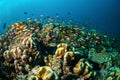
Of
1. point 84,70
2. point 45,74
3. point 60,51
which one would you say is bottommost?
point 84,70

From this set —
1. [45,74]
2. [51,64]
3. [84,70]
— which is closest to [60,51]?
[51,64]

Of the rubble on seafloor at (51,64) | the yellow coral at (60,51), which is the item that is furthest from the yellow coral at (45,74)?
the yellow coral at (60,51)

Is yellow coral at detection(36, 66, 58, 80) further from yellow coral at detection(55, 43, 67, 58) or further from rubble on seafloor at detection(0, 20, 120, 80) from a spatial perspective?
yellow coral at detection(55, 43, 67, 58)

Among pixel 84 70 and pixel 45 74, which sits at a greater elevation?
pixel 45 74

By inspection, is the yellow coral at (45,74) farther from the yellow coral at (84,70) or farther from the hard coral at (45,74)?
the yellow coral at (84,70)

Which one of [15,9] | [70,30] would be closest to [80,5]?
[15,9]

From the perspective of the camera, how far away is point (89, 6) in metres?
143

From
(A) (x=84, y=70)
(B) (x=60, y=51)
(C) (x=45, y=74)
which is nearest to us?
(C) (x=45, y=74)

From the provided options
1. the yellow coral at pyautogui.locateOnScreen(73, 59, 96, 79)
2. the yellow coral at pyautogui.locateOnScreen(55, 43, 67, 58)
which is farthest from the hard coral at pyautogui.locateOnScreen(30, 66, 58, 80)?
the yellow coral at pyautogui.locateOnScreen(55, 43, 67, 58)

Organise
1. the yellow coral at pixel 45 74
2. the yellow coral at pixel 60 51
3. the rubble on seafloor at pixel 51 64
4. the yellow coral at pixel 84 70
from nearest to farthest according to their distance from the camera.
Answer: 1. the yellow coral at pixel 45 74
2. the rubble on seafloor at pixel 51 64
3. the yellow coral at pixel 84 70
4. the yellow coral at pixel 60 51

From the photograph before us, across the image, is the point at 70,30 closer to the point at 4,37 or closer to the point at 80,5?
the point at 4,37

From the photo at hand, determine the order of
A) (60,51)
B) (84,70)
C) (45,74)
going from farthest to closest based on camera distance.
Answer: (60,51) < (84,70) < (45,74)

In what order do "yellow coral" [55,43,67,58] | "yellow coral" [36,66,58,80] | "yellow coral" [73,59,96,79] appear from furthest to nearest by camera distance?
1. "yellow coral" [55,43,67,58]
2. "yellow coral" [73,59,96,79]
3. "yellow coral" [36,66,58,80]

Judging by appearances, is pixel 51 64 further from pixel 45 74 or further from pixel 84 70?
pixel 45 74
